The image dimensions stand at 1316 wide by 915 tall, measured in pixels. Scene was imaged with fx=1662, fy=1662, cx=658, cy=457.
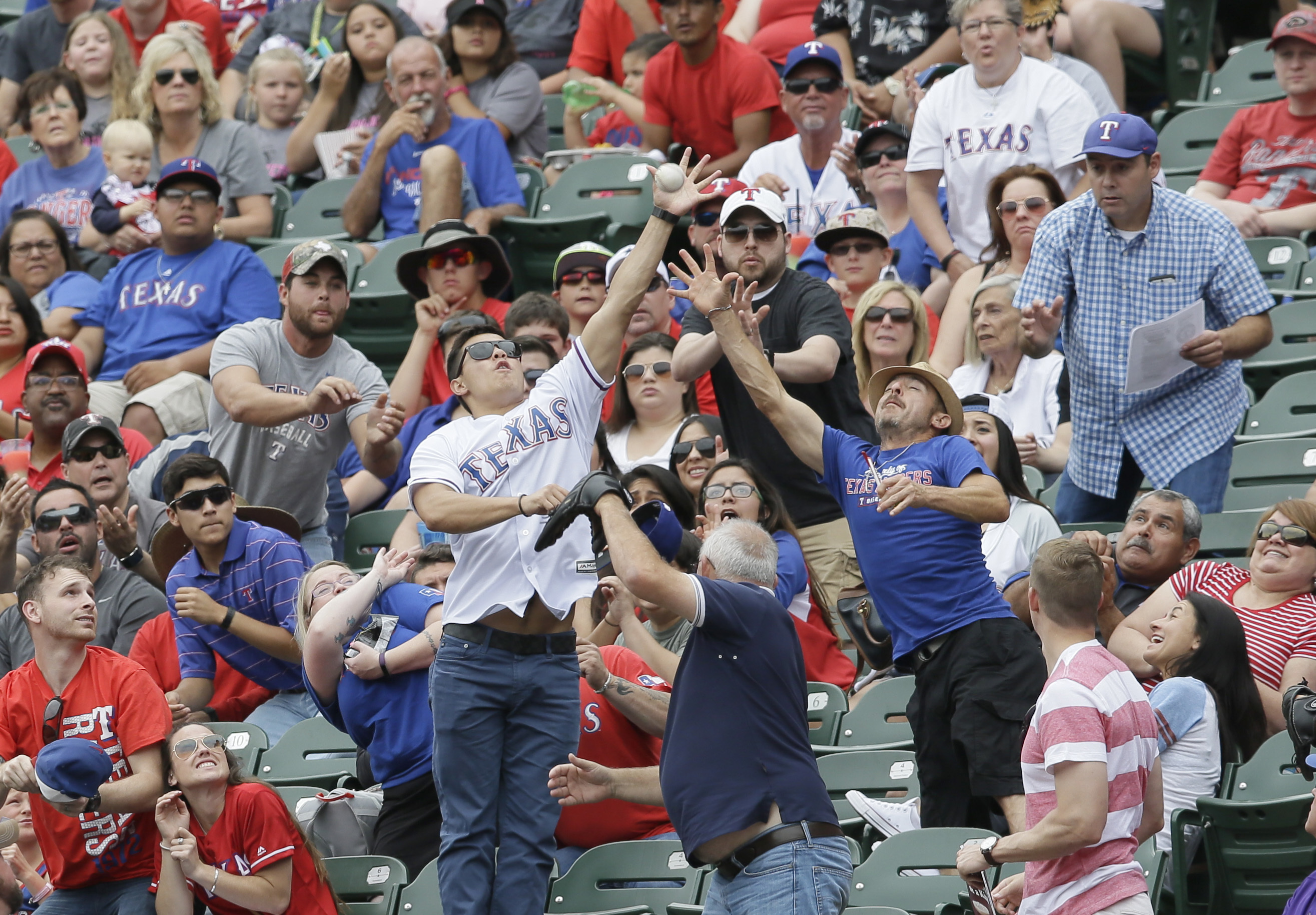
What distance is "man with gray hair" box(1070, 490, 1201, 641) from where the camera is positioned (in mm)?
5980

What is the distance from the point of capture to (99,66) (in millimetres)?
10680

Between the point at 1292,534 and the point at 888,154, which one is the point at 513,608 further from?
the point at 888,154

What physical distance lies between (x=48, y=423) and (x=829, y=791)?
4313 mm

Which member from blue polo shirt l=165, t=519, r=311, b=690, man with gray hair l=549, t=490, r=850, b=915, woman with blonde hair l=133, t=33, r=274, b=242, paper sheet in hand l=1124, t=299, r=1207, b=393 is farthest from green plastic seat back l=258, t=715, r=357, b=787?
woman with blonde hair l=133, t=33, r=274, b=242

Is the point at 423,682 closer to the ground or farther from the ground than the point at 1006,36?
closer to the ground

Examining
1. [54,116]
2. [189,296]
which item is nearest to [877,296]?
[189,296]

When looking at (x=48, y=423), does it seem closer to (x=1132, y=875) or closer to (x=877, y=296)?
(x=877, y=296)

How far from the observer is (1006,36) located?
26.7 ft

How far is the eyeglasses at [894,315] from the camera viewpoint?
7.00 metres

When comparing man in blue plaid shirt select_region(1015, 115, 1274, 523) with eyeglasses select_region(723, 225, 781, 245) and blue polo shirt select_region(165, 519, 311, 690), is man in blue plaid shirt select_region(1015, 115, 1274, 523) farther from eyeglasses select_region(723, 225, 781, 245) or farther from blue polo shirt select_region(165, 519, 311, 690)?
blue polo shirt select_region(165, 519, 311, 690)

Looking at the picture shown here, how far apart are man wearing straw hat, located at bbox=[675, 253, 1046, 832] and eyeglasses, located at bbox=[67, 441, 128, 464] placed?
3163 mm

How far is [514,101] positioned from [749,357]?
516 cm

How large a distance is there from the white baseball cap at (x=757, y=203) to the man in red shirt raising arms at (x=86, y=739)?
106 inches

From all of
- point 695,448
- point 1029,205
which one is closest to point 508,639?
point 695,448
